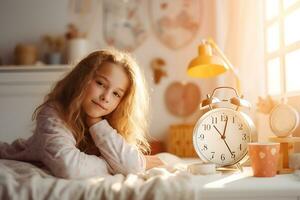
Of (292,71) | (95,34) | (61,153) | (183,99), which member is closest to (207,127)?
(61,153)

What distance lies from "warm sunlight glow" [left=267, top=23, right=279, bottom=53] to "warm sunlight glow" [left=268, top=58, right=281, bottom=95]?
2.5 inches

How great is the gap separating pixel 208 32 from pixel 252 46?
34.0 inches

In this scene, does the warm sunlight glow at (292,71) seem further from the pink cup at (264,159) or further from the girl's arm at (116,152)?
the girl's arm at (116,152)

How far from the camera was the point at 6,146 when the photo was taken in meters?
1.33

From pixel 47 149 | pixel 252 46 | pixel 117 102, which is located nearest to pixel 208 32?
pixel 252 46

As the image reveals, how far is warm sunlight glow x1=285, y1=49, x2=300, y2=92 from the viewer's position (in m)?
1.60

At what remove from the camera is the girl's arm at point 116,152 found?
108 centimetres

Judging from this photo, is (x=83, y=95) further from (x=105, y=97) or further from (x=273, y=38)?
(x=273, y=38)

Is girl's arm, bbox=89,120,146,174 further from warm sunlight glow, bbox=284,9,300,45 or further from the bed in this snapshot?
warm sunlight glow, bbox=284,9,300,45

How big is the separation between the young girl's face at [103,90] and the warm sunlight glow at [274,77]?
3.00 ft

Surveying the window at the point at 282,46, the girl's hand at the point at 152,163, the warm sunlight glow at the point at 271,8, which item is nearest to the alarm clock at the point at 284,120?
the window at the point at 282,46

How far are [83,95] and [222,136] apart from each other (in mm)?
431

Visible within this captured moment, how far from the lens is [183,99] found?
110 inches

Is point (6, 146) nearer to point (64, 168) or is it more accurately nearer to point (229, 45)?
point (64, 168)
